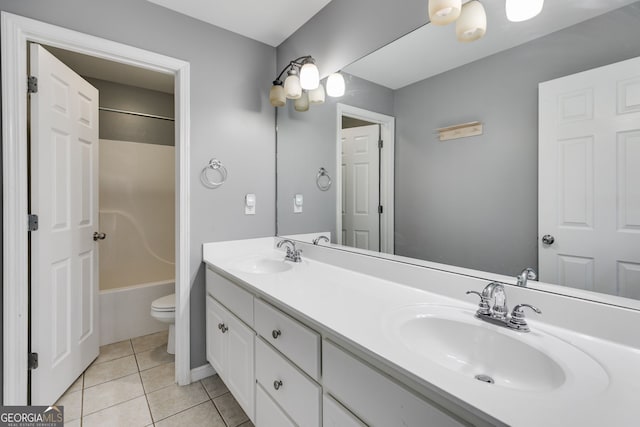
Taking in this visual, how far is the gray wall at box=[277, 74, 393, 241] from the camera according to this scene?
5.41ft

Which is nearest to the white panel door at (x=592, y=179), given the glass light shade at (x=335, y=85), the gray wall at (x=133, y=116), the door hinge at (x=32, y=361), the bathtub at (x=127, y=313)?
the glass light shade at (x=335, y=85)

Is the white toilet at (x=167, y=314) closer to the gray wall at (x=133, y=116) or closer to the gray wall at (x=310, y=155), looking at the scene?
the gray wall at (x=310, y=155)

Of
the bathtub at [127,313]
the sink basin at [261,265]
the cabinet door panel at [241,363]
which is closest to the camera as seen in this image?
the cabinet door panel at [241,363]

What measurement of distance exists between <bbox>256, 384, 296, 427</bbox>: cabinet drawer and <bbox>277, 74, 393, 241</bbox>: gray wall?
3.02 ft

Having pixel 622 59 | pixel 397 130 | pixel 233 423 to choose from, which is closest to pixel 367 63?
pixel 397 130

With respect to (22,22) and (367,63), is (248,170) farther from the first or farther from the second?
(22,22)

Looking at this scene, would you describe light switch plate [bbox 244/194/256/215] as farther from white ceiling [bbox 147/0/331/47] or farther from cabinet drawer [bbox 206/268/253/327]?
white ceiling [bbox 147/0/331/47]

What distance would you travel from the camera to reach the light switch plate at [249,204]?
2.09 metres

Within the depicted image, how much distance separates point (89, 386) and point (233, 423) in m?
1.05

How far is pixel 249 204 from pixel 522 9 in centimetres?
176

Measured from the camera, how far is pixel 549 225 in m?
0.94

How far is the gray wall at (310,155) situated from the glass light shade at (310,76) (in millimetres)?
129

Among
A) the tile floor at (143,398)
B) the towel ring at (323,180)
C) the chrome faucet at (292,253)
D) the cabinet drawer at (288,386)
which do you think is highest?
the towel ring at (323,180)

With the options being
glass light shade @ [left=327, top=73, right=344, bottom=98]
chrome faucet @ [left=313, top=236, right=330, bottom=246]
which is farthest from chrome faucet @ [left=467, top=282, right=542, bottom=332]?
glass light shade @ [left=327, top=73, right=344, bottom=98]
